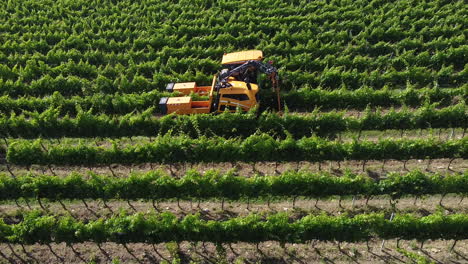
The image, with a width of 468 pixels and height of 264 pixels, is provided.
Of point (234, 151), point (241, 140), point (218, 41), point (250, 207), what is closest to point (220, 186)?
point (250, 207)

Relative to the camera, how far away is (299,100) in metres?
21.9

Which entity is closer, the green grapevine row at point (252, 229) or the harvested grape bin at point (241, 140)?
the green grapevine row at point (252, 229)

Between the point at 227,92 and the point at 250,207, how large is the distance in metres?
6.22

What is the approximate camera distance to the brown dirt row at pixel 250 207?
1580 centimetres

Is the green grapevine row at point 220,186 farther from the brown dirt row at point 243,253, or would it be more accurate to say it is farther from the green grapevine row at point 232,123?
the green grapevine row at point 232,123

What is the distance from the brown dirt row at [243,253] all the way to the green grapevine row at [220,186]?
7.36 ft

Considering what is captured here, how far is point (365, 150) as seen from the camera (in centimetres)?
1803

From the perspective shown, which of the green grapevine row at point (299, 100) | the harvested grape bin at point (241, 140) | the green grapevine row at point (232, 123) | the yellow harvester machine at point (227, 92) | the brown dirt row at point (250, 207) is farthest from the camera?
the green grapevine row at point (299, 100)

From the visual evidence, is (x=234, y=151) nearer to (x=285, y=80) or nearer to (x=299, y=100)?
(x=299, y=100)

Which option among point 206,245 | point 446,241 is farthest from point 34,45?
point 446,241

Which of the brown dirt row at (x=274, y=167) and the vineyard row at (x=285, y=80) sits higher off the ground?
the vineyard row at (x=285, y=80)

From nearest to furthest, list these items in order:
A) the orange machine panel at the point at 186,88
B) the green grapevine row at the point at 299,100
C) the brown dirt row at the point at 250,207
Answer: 1. the brown dirt row at the point at 250,207
2. the green grapevine row at the point at 299,100
3. the orange machine panel at the point at 186,88

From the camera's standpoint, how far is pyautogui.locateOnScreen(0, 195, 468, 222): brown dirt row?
15.8 meters

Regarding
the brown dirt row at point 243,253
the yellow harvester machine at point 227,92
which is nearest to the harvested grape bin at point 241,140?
the brown dirt row at point 243,253
